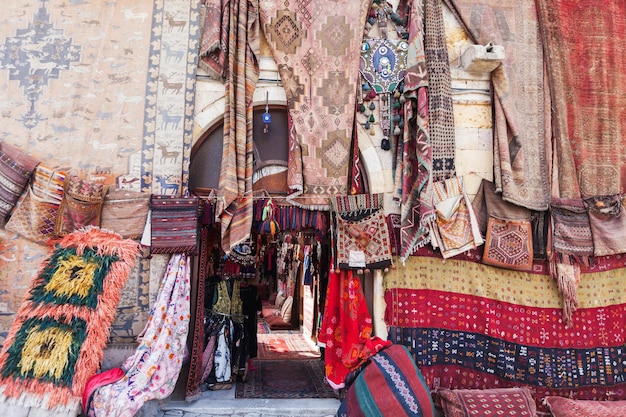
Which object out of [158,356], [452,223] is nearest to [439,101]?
[452,223]

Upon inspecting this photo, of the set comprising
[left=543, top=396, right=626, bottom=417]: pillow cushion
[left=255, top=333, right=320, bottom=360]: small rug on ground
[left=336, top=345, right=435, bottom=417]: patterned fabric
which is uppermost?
[left=336, top=345, right=435, bottom=417]: patterned fabric

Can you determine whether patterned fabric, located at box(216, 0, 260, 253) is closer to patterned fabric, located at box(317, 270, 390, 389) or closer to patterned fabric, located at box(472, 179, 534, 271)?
patterned fabric, located at box(317, 270, 390, 389)

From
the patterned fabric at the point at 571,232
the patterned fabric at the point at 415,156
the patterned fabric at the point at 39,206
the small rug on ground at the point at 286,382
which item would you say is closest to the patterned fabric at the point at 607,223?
the patterned fabric at the point at 571,232

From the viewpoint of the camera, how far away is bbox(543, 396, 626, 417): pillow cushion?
385 cm

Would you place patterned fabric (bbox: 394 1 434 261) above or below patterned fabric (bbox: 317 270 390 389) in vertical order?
above

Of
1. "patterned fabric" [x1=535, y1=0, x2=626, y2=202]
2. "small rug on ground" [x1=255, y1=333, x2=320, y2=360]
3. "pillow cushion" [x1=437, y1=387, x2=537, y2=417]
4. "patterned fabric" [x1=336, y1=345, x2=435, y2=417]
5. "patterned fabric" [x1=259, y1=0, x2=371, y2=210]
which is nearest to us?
"patterned fabric" [x1=336, y1=345, x2=435, y2=417]

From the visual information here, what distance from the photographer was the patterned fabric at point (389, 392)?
2939mm

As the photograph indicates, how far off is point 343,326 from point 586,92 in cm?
383

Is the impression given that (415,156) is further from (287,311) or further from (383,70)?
(287,311)

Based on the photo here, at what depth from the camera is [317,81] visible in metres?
4.37

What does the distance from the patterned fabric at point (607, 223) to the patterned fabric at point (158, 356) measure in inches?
170

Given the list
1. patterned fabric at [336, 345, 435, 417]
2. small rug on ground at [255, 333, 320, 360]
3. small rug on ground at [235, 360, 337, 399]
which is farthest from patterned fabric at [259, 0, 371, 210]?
small rug on ground at [255, 333, 320, 360]

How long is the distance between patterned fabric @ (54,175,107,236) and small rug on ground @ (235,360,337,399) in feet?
8.35

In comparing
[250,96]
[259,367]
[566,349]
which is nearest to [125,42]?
[250,96]
